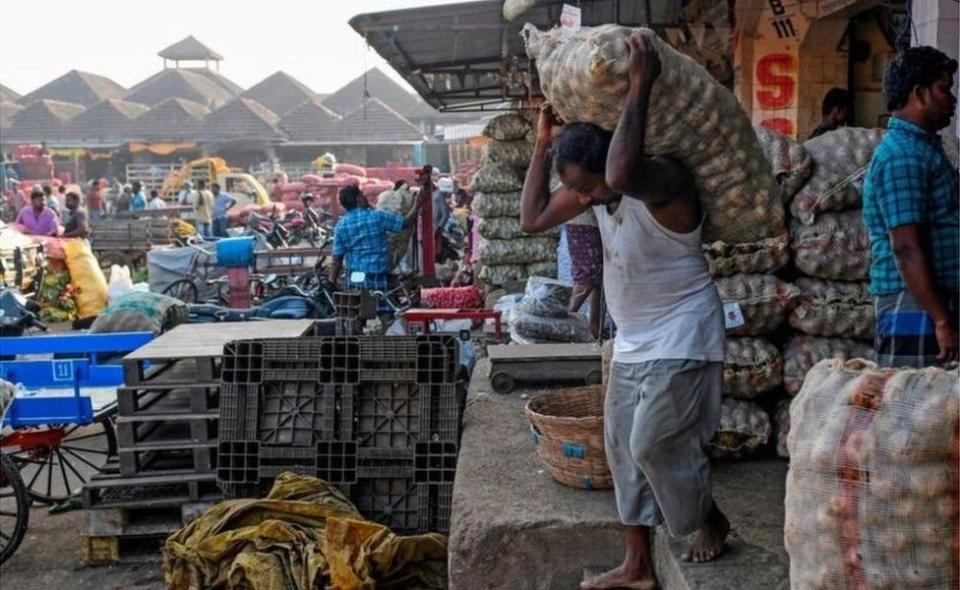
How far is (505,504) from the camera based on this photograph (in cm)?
382

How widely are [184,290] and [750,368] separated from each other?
34.4ft

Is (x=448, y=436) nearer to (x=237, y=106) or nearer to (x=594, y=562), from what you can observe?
(x=594, y=562)

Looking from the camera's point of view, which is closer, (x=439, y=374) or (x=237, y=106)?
(x=439, y=374)

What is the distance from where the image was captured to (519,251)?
10.6 meters

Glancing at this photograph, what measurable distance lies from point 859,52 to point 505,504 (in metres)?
5.67

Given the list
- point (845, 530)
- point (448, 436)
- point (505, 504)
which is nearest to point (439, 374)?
point (448, 436)

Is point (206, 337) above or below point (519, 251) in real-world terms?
below

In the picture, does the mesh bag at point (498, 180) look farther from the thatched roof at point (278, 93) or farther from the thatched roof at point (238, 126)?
the thatched roof at point (278, 93)

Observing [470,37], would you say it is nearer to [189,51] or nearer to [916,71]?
[916,71]

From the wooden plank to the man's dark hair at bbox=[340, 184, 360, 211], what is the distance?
239 centimetres

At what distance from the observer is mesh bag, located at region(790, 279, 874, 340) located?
3.90 meters

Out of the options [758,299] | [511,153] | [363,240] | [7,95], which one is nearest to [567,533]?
[758,299]

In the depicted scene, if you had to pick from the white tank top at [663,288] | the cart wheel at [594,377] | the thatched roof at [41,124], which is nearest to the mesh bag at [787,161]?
the white tank top at [663,288]

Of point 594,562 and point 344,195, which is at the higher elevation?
point 344,195
